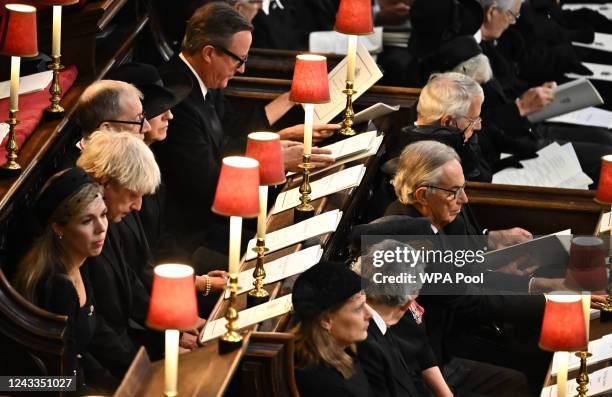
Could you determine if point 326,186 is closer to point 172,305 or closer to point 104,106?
point 104,106

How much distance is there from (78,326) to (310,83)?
68.1 inches

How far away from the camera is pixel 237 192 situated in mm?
4762

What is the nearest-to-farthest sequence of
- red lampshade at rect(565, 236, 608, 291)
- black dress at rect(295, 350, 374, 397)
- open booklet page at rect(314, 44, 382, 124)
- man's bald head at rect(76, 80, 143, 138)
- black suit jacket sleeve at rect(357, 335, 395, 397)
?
black dress at rect(295, 350, 374, 397) < black suit jacket sleeve at rect(357, 335, 395, 397) < man's bald head at rect(76, 80, 143, 138) < red lampshade at rect(565, 236, 608, 291) < open booklet page at rect(314, 44, 382, 124)

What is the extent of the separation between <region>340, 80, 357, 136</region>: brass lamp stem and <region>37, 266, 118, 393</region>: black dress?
2.06 meters

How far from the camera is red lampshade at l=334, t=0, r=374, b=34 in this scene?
7.22 m

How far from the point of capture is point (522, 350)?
6.79 metres

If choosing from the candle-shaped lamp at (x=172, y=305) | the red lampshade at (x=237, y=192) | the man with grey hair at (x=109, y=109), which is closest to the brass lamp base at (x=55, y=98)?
the man with grey hair at (x=109, y=109)

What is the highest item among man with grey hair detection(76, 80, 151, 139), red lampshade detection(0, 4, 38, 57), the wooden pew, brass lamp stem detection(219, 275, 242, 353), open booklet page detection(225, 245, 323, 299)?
red lampshade detection(0, 4, 38, 57)

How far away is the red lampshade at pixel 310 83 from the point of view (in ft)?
21.0

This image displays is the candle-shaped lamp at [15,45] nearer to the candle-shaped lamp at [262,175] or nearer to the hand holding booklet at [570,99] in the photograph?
the candle-shaped lamp at [262,175]

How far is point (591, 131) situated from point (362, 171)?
12.1 ft

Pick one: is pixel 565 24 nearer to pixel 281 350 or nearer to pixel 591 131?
pixel 591 131

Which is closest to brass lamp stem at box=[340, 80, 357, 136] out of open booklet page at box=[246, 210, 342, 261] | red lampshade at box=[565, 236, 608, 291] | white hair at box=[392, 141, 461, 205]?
white hair at box=[392, 141, 461, 205]

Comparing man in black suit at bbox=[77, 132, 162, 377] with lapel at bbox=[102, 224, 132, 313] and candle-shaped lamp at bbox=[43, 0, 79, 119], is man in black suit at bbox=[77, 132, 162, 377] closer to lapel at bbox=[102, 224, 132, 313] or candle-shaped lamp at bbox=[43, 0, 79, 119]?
lapel at bbox=[102, 224, 132, 313]
